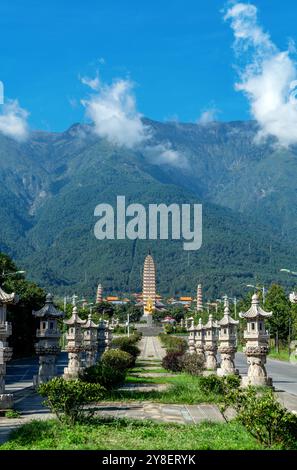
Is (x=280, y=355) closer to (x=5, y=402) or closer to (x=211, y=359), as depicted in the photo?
(x=211, y=359)

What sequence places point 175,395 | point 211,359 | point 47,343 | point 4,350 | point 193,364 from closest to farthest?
point 4,350 < point 175,395 < point 47,343 < point 193,364 < point 211,359

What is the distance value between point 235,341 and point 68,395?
17170 mm

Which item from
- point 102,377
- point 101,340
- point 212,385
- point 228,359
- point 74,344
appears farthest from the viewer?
point 101,340

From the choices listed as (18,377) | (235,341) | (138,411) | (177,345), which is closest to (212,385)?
(138,411)

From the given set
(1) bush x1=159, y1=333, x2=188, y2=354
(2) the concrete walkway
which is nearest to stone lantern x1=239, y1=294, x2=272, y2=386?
(2) the concrete walkway

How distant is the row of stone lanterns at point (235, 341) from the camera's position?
24359 millimetres

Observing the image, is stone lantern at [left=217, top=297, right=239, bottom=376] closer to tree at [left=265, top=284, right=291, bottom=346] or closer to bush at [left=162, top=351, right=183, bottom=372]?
bush at [left=162, top=351, right=183, bottom=372]

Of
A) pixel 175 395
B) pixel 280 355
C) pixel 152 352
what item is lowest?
pixel 152 352

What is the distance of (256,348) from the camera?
24.3 meters

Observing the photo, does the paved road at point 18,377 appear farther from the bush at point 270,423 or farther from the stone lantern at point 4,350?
the bush at point 270,423
